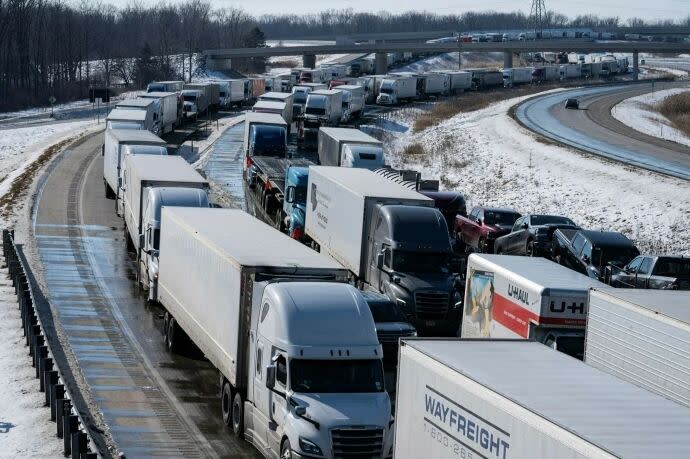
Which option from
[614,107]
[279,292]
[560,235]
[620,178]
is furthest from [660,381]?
[614,107]

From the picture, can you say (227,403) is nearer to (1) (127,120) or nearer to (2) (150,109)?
Answer: (1) (127,120)

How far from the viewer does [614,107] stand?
324 feet

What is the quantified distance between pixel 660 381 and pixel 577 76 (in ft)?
478

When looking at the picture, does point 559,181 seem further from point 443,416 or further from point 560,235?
point 443,416

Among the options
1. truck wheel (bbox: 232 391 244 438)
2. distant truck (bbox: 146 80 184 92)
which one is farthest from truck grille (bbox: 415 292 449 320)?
distant truck (bbox: 146 80 184 92)

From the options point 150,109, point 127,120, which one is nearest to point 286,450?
point 127,120

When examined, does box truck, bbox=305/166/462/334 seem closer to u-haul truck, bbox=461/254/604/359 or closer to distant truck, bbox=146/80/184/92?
u-haul truck, bbox=461/254/604/359

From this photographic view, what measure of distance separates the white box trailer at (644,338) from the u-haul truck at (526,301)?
3.18 m

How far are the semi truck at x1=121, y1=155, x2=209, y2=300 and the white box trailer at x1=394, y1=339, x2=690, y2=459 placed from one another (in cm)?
1533

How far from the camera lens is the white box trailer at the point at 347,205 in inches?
1174

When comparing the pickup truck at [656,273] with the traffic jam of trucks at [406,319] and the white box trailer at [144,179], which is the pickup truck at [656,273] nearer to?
the traffic jam of trucks at [406,319]

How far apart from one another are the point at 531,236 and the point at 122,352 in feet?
49.8

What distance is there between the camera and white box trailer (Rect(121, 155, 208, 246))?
32.3 metres

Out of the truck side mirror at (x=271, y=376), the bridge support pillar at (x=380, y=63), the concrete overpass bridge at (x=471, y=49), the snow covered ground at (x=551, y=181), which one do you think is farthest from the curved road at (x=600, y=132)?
the bridge support pillar at (x=380, y=63)
